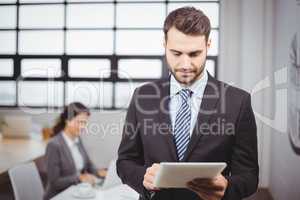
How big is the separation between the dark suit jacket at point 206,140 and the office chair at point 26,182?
0.89m

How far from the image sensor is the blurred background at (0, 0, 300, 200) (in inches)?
68.4

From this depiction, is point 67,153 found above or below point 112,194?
above

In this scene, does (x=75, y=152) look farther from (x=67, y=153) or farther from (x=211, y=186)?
(x=211, y=186)

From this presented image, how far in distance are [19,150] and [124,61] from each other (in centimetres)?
107

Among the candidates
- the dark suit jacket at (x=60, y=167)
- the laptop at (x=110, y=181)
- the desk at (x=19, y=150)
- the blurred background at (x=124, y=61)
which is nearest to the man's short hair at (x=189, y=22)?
the blurred background at (x=124, y=61)

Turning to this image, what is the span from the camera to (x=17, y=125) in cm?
211

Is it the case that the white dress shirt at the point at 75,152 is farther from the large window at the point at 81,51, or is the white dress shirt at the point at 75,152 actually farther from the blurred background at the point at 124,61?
the large window at the point at 81,51

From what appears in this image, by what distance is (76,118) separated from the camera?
2.07m

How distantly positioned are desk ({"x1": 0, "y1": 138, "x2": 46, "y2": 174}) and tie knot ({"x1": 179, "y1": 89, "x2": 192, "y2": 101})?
1090mm

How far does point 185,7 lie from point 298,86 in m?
0.54

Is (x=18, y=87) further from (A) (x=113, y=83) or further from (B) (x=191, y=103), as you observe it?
(B) (x=191, y=103)

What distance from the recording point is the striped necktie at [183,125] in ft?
5.24

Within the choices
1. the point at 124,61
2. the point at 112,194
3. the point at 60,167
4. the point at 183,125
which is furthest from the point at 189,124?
the point at 60,167

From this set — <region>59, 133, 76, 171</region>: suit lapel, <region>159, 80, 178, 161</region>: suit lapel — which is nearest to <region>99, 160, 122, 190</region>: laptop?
<region>59, 133, 76, 171</region>: suit lapel
